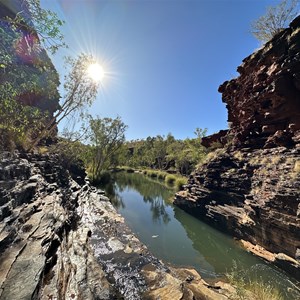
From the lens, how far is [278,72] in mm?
13125

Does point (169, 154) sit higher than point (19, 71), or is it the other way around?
point (169, 154)

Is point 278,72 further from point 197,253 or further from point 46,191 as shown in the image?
point 46,191

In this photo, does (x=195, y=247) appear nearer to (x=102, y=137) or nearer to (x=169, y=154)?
(x=102, y=137)

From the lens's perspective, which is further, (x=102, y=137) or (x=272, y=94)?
(x=102, y=137)

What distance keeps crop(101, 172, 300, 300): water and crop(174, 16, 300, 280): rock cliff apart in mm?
736

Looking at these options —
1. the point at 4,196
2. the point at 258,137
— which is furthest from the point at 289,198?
the point at 4,196

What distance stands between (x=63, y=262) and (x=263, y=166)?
483 inches

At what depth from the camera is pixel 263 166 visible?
1286cm

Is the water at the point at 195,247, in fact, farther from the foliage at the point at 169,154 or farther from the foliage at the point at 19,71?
the foliage at the point at 169,154

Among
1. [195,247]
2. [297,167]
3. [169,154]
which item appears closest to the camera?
[297,167]

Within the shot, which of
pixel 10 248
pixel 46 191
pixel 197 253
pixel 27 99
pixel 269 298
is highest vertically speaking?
pixel 27 99

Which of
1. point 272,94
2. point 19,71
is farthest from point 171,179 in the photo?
point 19,71

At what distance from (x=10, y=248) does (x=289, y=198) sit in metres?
10.9

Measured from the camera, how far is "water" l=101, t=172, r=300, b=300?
877 centimetres
